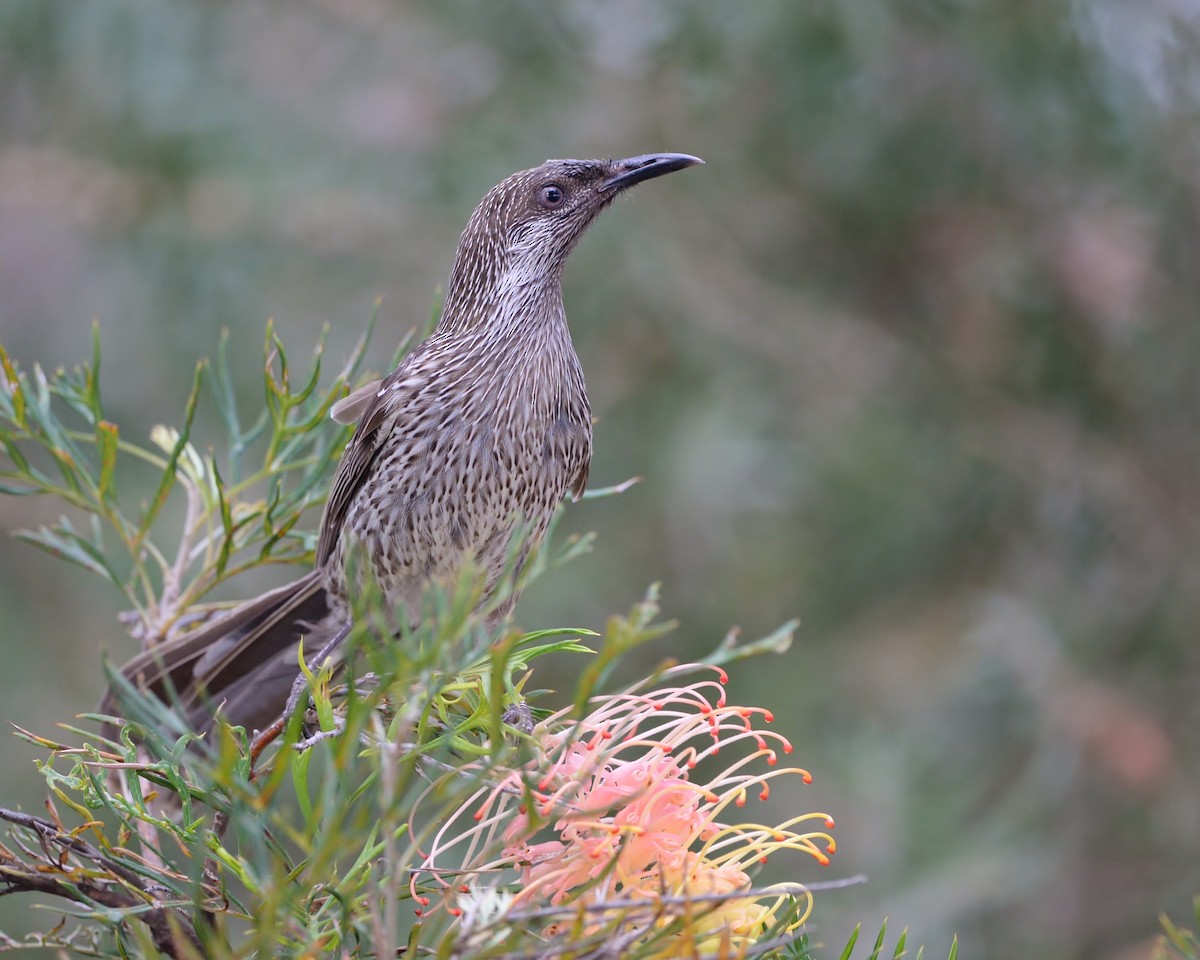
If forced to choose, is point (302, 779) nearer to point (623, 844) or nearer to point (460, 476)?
point (623, 844)

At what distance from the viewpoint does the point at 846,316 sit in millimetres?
5320

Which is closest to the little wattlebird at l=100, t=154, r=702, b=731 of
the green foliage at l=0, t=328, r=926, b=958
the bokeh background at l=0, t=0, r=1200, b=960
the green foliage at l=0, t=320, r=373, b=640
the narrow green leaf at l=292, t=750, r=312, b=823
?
the green foliage at l=0, t=320, r=373, b=640

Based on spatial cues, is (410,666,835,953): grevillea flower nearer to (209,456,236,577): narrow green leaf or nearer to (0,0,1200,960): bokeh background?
(209,456,236,577): narrow green leaf

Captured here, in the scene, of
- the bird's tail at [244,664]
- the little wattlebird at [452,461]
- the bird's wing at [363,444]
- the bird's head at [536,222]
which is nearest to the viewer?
the bird's tail at [244,664]

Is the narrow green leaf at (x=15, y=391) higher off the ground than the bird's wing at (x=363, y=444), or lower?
lower

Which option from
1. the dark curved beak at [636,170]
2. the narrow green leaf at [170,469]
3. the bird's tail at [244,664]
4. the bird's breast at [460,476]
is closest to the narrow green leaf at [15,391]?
the narrow green leaf at [170,469]

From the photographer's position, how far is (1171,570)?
4535 mm

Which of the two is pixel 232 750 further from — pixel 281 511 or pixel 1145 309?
pixel 1145 309

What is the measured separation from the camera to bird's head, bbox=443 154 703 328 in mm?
3436

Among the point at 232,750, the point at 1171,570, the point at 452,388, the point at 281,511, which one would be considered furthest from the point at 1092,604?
the point at 232,750

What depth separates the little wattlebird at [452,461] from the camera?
9.65 ft

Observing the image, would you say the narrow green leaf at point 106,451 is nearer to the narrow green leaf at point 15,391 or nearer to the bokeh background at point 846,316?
the narrow green leaf at point 15,391

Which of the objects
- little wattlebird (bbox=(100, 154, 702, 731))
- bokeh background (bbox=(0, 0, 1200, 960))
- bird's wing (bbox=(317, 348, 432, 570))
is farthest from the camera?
bokeh background (bbox=(0, 0, 1200, 960))

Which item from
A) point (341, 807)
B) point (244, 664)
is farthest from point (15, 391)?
point (341, 807)
